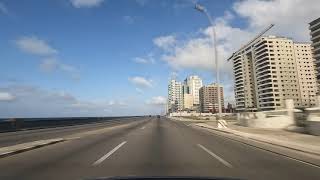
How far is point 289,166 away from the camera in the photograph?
11.5 m

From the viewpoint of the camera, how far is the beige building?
133125 mm

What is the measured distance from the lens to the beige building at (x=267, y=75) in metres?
133

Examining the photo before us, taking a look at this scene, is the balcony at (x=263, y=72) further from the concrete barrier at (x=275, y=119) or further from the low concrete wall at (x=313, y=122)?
the low concrete wall at (x=313, y=122)

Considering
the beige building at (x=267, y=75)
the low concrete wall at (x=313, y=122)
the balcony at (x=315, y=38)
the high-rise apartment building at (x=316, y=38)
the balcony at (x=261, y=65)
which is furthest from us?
the balcony at (x=315, y=38)

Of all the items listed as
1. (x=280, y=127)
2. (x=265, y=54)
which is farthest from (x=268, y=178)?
(x=265, y=54)

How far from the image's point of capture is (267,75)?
147 meters

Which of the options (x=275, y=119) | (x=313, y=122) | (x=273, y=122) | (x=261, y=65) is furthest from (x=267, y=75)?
(x=313, y=122)

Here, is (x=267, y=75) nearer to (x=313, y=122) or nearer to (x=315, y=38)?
(x=315, y=38)

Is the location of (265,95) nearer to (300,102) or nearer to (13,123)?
(300,102)

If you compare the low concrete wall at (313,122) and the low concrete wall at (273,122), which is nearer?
the low concrete wall at (313,122)

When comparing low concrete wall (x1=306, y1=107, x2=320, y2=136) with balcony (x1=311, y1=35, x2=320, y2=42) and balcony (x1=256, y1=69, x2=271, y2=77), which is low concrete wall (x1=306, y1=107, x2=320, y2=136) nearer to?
balcony (x1=256, y1=69, x2=271, y2=77)

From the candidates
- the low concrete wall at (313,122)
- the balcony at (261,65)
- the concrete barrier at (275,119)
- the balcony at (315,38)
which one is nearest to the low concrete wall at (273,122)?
the concrete barrier at (275,119)

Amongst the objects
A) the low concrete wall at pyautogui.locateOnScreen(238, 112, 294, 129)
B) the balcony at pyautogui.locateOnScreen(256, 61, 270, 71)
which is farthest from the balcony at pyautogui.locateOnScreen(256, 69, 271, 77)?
the low concrete wall at pyautogui.locateOnScreen(238, 112, 294, 129)

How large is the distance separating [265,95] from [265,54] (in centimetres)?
1569
